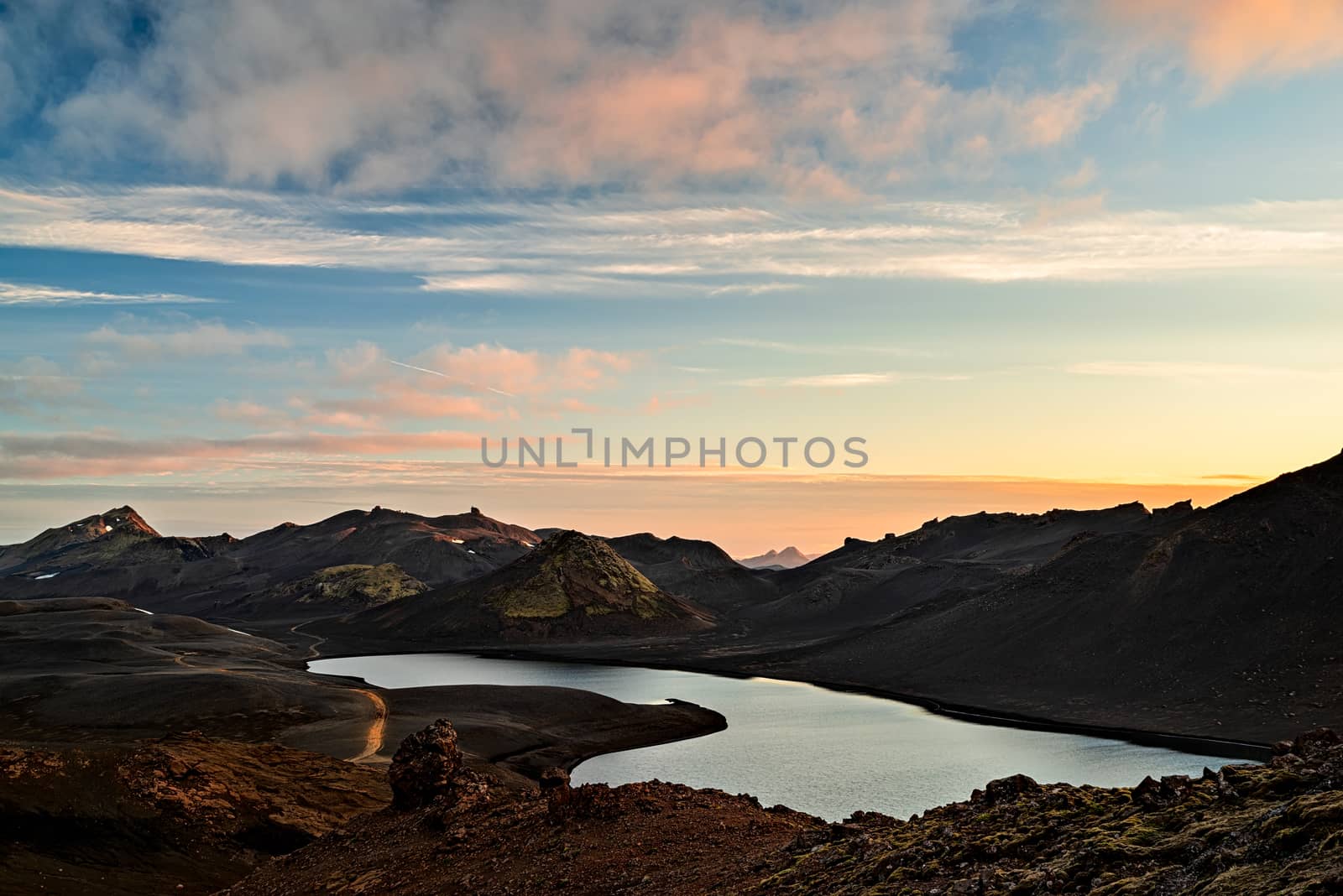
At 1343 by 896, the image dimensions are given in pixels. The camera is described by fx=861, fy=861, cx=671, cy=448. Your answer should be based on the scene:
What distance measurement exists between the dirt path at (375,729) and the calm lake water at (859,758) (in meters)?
16.4

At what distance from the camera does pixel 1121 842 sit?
15.2 metres

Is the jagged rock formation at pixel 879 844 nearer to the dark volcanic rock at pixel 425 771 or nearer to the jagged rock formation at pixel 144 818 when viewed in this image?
the dark volcanic rock at pixel 425 771

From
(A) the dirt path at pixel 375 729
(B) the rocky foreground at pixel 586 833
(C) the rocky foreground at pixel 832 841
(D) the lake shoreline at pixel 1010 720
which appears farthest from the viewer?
(D) the lake shoreline at pixel 1010 720

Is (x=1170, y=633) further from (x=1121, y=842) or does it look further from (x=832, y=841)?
(x=1121, y=842)

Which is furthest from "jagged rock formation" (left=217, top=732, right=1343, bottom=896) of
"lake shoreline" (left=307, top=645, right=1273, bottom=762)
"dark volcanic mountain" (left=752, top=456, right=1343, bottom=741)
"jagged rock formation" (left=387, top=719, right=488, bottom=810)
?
"dark volcanic mountain" (left=752, top=456, right=1343, bottom=741)

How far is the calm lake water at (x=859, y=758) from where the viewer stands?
57.3 m

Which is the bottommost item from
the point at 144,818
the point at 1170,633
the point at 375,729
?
the point at 375,729

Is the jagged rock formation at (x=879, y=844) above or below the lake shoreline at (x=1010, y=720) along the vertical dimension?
above

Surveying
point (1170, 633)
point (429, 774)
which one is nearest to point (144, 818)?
point (429, 774)

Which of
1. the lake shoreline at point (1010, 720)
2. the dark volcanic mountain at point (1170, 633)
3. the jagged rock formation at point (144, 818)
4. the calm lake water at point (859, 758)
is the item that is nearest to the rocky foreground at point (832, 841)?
the jagged rock formation at point (144, 818)

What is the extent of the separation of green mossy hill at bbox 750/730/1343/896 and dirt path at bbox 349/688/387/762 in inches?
2093

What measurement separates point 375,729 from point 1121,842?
73687 millimetres

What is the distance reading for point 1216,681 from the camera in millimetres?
86188

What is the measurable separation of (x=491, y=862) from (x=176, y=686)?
75.0m
